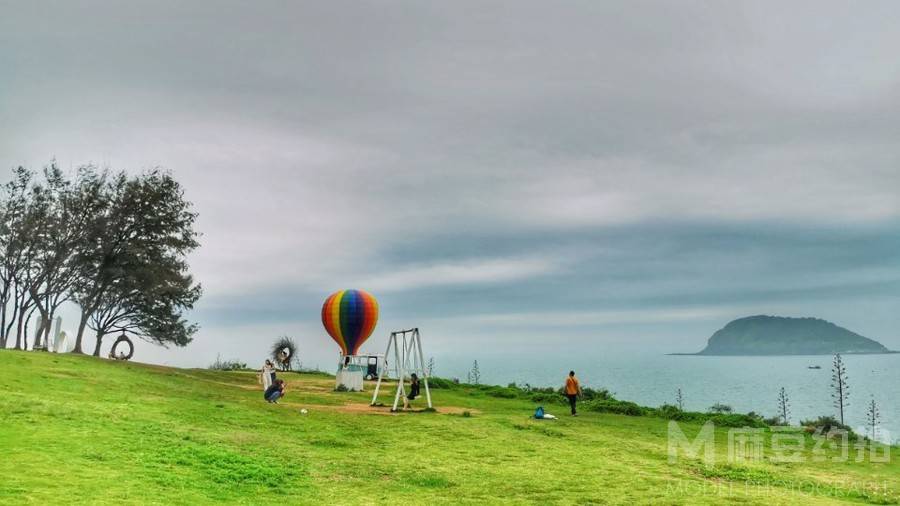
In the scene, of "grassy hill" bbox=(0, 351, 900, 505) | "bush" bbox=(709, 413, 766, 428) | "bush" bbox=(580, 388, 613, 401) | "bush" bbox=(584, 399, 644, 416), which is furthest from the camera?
"bush" bbox=(580, 388, 613, 401)

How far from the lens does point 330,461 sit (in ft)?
60.4

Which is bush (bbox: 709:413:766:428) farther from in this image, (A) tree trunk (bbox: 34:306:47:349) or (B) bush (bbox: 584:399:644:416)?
(A) tree trunk (bbox: 34:306:47:349)

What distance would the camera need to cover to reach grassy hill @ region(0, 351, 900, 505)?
44.8ft

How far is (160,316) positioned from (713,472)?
187ft

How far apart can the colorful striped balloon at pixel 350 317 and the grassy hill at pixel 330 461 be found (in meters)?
25.0

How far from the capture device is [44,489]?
11.5 meters

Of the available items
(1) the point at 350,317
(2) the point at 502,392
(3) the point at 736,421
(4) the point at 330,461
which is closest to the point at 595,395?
(2) the point at 502,392

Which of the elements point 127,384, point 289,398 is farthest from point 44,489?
point 289,398

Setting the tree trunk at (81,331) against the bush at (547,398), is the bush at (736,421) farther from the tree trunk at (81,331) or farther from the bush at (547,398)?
the tree trunk at (81,331)

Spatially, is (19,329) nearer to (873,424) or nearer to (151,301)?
(151,301)

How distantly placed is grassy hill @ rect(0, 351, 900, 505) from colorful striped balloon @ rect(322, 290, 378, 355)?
24963 millimetres

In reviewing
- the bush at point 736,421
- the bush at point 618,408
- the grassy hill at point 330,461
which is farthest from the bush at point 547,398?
the grassy hill at point 330,461

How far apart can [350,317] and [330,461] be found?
3655 centimetres

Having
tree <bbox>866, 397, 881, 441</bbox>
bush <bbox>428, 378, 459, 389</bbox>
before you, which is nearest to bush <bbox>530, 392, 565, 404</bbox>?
bush <bbox>428, 378, 459, 389</bbox>
